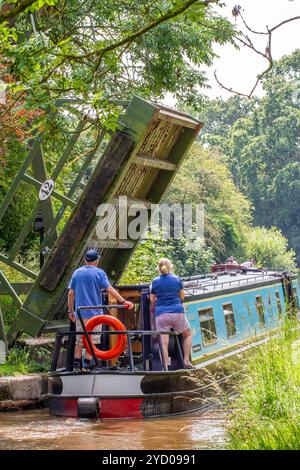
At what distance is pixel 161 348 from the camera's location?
13.1 m

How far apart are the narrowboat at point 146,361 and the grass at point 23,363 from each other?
0.97 feet

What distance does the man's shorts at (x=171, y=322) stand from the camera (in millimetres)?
13266

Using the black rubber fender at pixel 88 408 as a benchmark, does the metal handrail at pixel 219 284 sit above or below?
above

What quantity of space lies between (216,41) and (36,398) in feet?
30.0

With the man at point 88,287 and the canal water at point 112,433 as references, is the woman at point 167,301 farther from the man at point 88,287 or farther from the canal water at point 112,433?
the canal water at point 112,433

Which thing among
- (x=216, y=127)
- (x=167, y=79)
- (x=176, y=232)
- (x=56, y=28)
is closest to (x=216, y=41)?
(x=167, y=79)

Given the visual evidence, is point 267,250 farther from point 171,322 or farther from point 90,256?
point 90,256

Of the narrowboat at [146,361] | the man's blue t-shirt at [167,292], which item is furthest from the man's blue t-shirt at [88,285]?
the man's blue t-shirt at [167,292]

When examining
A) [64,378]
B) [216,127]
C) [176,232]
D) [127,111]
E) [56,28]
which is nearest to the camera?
→ [64,378]

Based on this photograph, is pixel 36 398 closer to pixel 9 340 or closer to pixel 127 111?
pixel 9 340

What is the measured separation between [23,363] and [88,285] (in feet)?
7.52

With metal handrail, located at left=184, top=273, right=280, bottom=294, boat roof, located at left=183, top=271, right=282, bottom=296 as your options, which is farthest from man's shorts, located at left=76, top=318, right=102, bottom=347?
metal handrail, located at left=184, top=273, right=280, bottom=294

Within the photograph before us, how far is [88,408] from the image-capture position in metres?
12.4

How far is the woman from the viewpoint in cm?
1320
